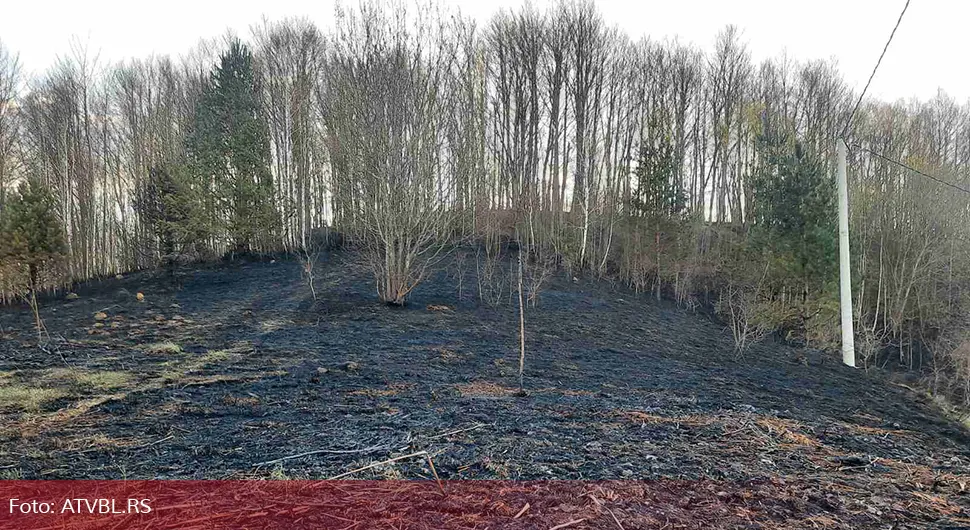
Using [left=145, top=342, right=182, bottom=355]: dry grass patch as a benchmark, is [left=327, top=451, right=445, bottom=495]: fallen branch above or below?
above

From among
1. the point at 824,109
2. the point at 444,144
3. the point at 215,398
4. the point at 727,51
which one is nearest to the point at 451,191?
the point at 444,144

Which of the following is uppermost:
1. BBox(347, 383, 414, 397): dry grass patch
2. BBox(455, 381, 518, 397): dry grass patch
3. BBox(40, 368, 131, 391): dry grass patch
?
BBox(40, 368, 131, 391): dry grass patch

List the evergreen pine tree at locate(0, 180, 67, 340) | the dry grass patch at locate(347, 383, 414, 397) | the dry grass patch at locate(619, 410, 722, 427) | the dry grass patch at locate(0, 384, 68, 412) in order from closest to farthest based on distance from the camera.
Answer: the dry grass patch at locate(619, 410, 722, 427) < the dry grass patch at locate(0, 384, 68, 412) < the dry grass patch at locate(347, 383, 414, 397) < the evergreen pine tree at locate(0, 180, 67, 340)

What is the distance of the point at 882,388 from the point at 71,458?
7.97m

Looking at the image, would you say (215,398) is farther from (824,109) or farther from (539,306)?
(824,109)

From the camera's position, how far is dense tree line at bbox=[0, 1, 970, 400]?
12.0 m

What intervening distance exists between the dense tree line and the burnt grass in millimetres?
3042

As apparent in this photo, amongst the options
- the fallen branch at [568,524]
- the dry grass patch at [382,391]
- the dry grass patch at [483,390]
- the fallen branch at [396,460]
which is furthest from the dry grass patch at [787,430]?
the dry grass patch at [382,391]

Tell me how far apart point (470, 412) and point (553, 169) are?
15.2 metres

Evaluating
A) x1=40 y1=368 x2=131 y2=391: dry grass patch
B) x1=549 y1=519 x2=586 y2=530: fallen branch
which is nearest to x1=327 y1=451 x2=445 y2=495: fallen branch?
x1=549 y1=519 x2=586 y2=530: fallen branch

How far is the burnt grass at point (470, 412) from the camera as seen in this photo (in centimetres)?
251

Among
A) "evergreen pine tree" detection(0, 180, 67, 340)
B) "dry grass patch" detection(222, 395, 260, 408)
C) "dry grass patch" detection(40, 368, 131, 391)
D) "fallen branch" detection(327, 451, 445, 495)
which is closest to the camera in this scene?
"fallen branch" detection(327, 451, 445, 495)

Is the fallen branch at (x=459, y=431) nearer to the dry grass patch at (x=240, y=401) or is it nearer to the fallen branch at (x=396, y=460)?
the fallen branch at (x=396, y=460)

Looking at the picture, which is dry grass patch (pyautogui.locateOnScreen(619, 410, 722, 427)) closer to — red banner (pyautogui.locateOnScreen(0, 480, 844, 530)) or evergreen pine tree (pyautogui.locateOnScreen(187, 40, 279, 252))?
red banner (pyautogui.locateOnScreen(0, 480, 844, 530))
